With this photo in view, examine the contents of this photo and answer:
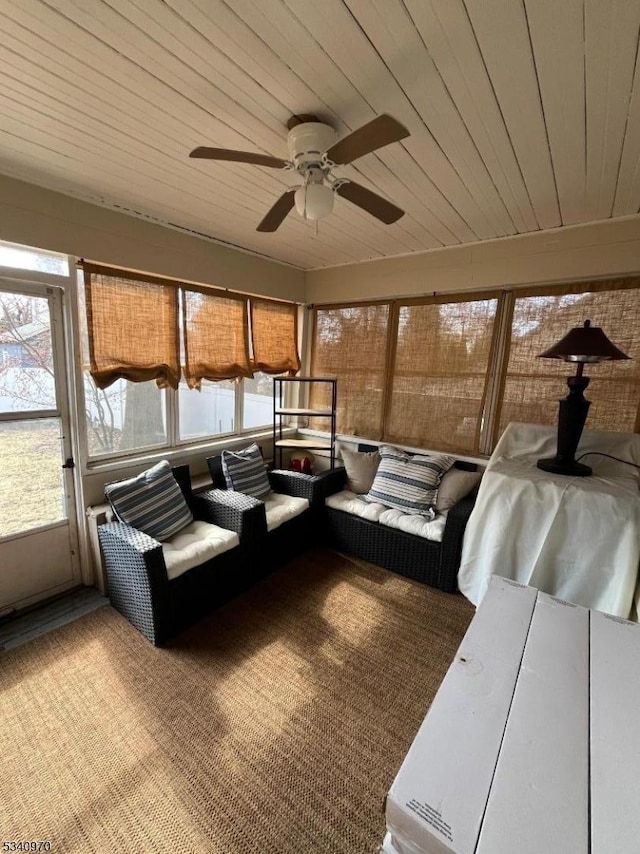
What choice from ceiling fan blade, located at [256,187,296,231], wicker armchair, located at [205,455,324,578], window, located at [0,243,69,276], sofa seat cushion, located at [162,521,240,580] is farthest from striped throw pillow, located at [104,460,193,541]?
ceiling fan blade, located at [256,187,296,231]

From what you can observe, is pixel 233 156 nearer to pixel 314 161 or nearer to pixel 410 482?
pixel 314 161

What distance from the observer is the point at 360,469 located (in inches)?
133

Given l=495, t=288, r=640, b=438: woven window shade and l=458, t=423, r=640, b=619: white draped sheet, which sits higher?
l=495, t=288, r=640, b=438: woven window shade

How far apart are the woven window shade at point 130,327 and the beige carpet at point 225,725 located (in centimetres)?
164

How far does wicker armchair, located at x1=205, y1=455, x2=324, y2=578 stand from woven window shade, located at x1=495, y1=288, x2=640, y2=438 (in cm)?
169

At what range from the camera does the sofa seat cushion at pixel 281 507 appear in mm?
2793

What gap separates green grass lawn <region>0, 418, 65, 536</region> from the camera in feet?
7.25

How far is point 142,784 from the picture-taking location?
1389 millimetres

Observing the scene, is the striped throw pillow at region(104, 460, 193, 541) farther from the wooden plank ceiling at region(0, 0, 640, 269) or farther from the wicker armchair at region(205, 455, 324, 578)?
the wooden plank ceiling at region(0, 0, 640, 269)

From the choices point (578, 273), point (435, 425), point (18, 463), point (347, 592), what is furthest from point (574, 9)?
point (18, 463)

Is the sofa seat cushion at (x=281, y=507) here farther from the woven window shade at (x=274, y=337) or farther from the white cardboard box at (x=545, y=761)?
the white cardboard box at (x=545, y=761)

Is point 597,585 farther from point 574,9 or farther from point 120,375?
point 120,375

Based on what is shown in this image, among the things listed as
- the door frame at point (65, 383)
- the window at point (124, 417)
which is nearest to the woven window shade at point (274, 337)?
the window at point (124, 417)

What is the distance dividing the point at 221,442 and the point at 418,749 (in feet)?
9.35
